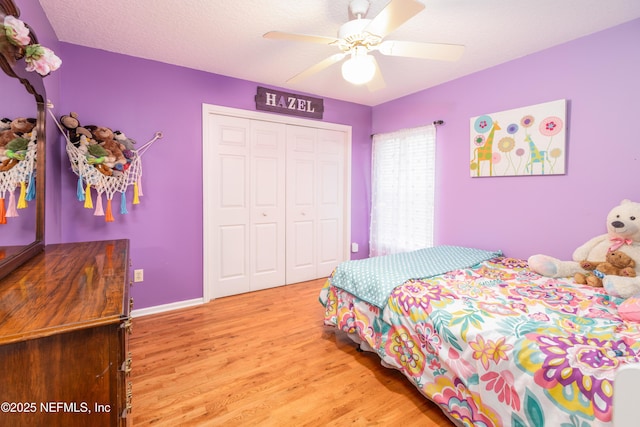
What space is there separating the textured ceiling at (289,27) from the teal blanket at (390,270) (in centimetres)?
169

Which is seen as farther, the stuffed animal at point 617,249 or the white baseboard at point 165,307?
the white baseboard at point 165,307

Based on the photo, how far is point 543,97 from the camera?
2.48 metres

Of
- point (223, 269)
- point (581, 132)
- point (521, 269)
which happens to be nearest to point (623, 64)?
point (581, 132)

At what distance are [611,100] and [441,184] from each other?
1458 mm

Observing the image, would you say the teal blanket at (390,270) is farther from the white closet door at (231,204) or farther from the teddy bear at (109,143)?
the teddy bear at (109,143)

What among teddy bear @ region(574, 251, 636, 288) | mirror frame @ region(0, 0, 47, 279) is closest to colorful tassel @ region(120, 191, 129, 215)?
mirror frame @ region(0, 0, 47, 279)

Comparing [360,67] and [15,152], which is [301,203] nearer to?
[360,67]

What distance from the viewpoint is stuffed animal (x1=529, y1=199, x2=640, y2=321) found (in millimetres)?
1638

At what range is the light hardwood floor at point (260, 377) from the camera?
1.57 metres

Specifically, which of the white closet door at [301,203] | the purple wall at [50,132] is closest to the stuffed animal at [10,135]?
the purple wall at [50,132]

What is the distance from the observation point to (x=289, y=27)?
7.00ft

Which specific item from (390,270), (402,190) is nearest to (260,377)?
(390,270)

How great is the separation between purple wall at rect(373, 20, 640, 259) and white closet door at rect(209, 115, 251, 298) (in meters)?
2.11

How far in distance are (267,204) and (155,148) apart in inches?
48.9
